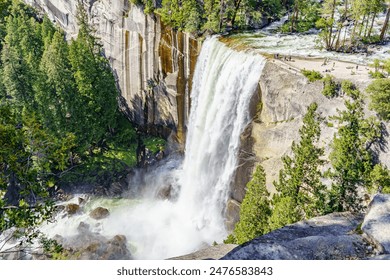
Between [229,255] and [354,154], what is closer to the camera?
[229,255]

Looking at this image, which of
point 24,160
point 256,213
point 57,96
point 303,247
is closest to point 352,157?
point 256,213

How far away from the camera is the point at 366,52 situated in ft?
99.2

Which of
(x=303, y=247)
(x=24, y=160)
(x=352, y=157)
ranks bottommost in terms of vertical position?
(x=303, y=247)

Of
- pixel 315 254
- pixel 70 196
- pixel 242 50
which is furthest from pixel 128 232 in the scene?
pixel 315 254

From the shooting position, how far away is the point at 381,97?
57.6ft

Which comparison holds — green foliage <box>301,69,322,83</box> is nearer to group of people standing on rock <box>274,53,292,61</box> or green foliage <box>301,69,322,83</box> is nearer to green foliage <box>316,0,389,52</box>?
group of people standing on rock <box>274,53,292,61</box>

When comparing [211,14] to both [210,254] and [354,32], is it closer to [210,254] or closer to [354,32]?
[354,32]

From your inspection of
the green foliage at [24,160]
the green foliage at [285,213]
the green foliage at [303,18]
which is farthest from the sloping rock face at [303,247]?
the green foliage at [303,18]

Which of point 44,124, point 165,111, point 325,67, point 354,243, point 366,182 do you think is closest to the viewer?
point 354,243

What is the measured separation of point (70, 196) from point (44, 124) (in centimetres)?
875

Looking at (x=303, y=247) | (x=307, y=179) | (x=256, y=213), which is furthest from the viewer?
(x=256, y=213)

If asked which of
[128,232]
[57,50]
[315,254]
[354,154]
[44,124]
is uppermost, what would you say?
[57,50]

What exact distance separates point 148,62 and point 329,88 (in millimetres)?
25947

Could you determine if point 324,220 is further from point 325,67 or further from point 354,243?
point 325,67
